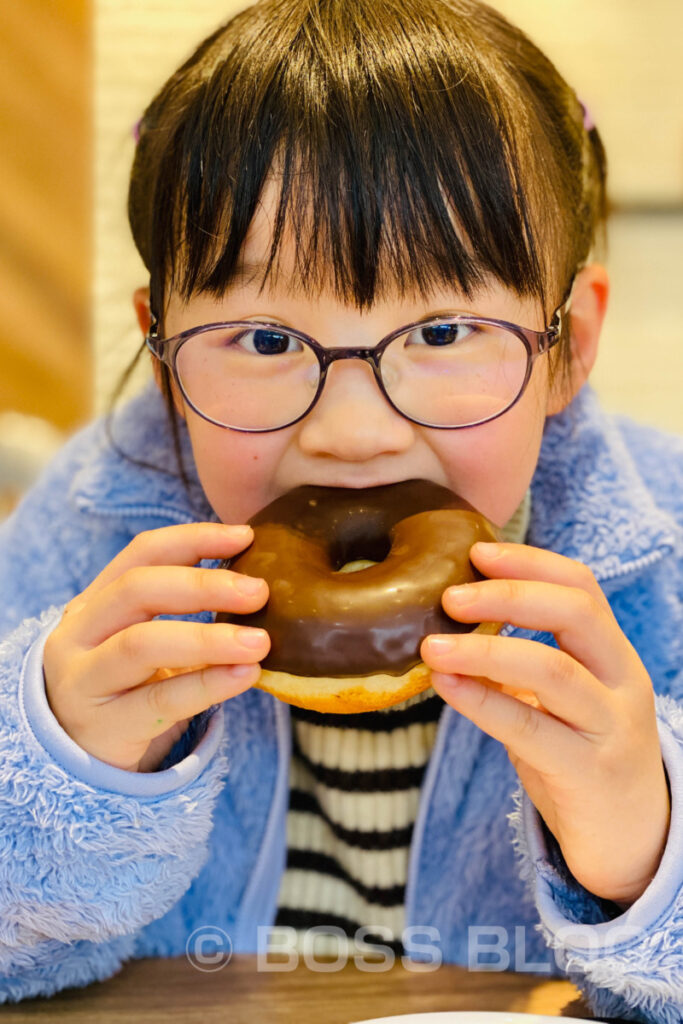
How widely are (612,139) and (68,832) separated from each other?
154cm

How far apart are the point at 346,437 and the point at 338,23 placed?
1.13 ft

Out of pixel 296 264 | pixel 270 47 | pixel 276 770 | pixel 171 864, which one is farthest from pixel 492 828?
pixel 270 47

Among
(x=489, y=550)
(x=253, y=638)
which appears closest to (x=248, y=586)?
(x=253, y=638)

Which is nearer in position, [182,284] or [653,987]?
[653,987]

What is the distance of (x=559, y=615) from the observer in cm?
63

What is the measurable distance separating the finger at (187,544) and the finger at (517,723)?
0.52 feet

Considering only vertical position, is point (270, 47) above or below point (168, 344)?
above

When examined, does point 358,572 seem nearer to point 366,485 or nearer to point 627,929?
point 366,485

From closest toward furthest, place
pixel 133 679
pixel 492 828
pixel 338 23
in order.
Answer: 1. pixel 133 679
2. pixel 338 23
3. pixel 492 828

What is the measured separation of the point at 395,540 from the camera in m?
0.69

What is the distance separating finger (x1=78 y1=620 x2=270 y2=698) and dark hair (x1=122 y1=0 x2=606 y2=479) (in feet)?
0.90

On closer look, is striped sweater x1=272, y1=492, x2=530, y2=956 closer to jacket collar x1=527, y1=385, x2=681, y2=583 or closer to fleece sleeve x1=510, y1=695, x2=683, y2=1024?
jacket collar x1=527, y1=385, x2=681, y2=583

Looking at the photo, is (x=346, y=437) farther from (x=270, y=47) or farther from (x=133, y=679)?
(x=270, y=47)

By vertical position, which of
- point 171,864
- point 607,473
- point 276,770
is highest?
point 607,473
